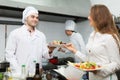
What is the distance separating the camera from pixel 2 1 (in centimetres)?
232

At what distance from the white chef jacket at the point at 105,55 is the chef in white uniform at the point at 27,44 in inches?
25.9

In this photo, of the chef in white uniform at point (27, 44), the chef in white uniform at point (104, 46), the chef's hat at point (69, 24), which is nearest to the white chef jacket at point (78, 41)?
the chef's hat at point (69, 24)

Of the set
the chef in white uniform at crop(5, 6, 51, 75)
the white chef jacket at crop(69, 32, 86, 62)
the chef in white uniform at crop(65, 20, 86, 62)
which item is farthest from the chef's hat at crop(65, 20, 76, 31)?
the chef in white uniform at crop(5, 6, 51, 75)

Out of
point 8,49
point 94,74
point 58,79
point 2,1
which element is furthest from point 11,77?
point 2,1

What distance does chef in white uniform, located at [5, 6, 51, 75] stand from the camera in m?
2.03

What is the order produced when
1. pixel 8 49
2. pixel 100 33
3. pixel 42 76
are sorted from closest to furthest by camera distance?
pixel 42 76 < pixel 100 33 < pixel 8 49

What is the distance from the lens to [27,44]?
2084 mm

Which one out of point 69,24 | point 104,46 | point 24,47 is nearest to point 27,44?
point 24,47

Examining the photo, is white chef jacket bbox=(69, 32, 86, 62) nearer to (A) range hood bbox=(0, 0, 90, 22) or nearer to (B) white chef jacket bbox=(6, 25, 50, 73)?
(A) range hood bbox=(0, 0, 90, 22)

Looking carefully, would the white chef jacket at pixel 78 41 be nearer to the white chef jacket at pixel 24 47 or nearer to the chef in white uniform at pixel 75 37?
the chef in white uniform at pixel 75 37

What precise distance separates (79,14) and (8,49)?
5.36ft

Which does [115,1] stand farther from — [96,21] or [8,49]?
[8,49]

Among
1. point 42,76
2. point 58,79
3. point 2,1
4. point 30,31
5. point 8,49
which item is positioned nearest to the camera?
point 58,79

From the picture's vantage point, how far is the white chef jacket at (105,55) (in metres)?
1.59
